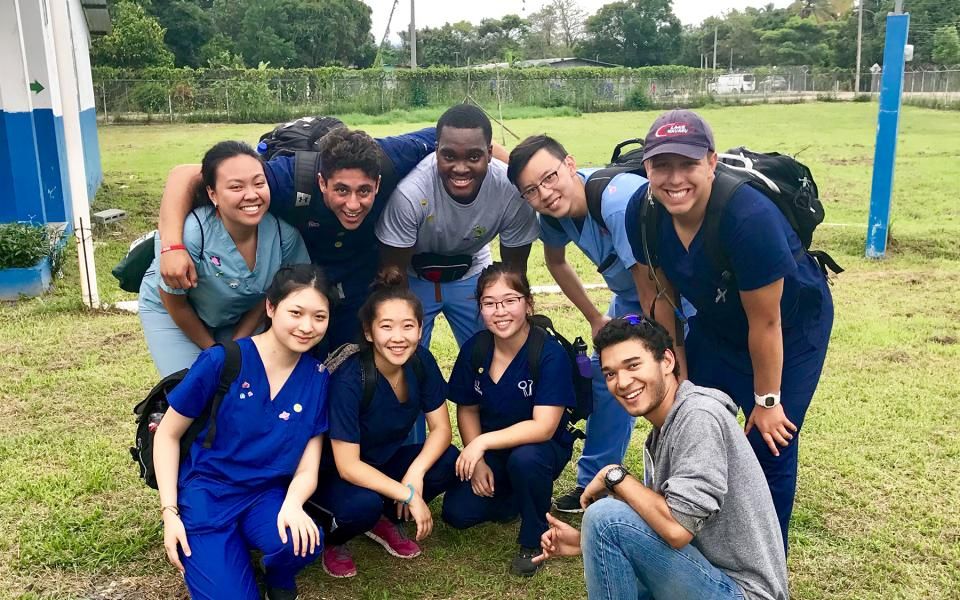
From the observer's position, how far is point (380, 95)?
29875mm

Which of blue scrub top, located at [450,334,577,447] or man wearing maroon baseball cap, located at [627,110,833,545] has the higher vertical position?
man wearing maroon baseball cap, located at [627,110,833,545]

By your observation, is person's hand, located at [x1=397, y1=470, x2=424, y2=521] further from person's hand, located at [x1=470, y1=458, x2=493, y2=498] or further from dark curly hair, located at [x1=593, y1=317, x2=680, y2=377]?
dark curly hair, located at [x1=593, y1=317, x2=680, y2=377]

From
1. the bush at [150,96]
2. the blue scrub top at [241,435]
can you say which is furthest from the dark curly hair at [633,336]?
the bush at [150,96]

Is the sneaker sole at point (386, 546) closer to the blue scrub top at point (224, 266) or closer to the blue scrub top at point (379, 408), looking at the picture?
the blue scrub top at point (379, 408)

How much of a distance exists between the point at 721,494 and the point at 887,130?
7248 millimetres

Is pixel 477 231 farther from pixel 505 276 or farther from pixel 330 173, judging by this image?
pixel 330 173

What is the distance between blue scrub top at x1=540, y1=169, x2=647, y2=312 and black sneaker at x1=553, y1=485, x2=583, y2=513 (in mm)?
859

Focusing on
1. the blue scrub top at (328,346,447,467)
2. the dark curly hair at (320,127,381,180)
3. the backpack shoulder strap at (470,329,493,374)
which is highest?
the dark curly hair at (320,127,381,180)

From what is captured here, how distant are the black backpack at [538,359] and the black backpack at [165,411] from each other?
941 mm

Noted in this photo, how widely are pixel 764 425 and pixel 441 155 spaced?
1.60m

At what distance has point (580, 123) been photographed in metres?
26.2

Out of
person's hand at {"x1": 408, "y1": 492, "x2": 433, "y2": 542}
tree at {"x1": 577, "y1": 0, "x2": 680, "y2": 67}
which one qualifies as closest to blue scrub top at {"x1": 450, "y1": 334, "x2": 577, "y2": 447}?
person's hand at {"x1": 408, "y1": 492, "x2": 433, "y2": 542}

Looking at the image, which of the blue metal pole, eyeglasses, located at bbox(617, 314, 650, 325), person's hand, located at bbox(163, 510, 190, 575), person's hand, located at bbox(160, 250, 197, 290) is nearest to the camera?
eyeglasses, located at bbox(617, 314, 650, 325)

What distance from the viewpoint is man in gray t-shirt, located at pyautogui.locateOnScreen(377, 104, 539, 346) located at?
3.36 metres
